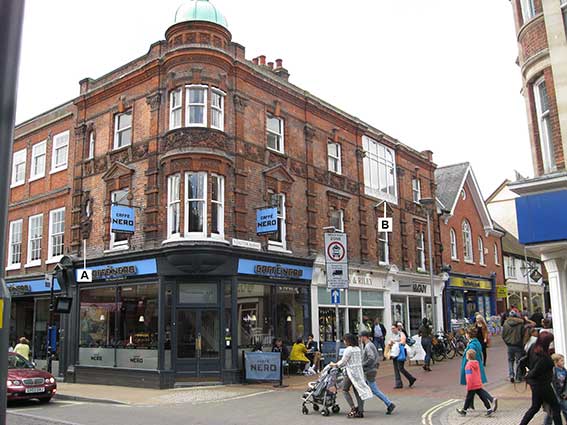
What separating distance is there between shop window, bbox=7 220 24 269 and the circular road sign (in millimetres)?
17044

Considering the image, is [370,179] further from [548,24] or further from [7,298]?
[7,298]

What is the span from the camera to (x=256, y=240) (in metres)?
20.6

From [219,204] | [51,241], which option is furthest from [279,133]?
[51,241]

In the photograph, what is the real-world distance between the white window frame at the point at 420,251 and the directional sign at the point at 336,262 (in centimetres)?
1734

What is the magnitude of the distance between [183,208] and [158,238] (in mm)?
1432

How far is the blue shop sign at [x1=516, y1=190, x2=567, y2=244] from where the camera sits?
11.7 m

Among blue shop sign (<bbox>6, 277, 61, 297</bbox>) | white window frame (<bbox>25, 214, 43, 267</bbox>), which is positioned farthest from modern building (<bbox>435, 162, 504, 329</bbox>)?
white window frame (<bbox>25, 214, 43, 267</bbox>)

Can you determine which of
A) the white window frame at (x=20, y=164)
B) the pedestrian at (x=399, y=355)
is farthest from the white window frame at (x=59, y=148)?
the pedestrian at (x=399, y=355)

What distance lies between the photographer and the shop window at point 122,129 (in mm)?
21938

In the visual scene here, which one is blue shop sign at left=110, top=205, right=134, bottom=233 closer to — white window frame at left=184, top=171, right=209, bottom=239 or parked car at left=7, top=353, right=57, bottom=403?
white window frame at left=184, top=171, right=209, bottom=239

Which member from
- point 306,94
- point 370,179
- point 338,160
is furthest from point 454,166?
point 306,94

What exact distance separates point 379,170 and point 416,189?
462 cm

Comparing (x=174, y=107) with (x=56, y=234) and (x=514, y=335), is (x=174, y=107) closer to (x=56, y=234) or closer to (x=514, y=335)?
(x=56, y=234)

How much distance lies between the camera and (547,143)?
42.5 ft
